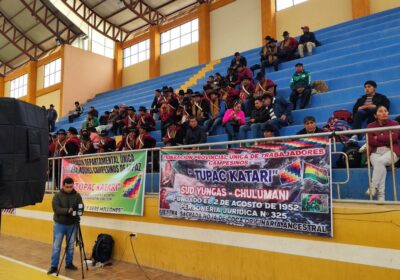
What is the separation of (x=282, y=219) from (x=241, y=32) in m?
13.2

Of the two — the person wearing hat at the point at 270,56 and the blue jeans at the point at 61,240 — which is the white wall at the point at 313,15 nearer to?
the person wearing hat at the point at 270,56

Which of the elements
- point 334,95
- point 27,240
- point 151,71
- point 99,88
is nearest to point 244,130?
point 334,95

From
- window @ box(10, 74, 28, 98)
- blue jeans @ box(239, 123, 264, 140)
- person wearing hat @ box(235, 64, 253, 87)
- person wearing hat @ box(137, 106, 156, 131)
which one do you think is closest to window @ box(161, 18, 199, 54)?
person wearing hat @ box(235, 64, 253, 87)

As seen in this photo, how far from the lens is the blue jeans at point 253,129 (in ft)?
23.7

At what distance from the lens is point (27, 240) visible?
9602mm

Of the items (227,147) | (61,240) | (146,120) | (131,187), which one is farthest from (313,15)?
(61,240)

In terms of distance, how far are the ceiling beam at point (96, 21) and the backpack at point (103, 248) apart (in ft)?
55.6

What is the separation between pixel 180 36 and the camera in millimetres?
19516

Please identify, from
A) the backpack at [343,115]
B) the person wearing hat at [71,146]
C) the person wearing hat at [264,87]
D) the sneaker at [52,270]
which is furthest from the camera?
the person wearing hat at [71,146]

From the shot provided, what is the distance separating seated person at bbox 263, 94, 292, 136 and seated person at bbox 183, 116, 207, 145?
1446 mm

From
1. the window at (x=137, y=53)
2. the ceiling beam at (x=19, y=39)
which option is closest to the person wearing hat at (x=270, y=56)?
the window at (x=137, y=53)

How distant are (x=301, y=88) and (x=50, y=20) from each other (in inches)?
720

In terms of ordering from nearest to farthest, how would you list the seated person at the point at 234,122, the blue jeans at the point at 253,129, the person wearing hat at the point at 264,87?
the blue jeans at the point at 253,129
the seated person at the point at 234,122
the person wearing hat at the point at 264,87

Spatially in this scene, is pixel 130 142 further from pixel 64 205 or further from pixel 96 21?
pixel 96 21
